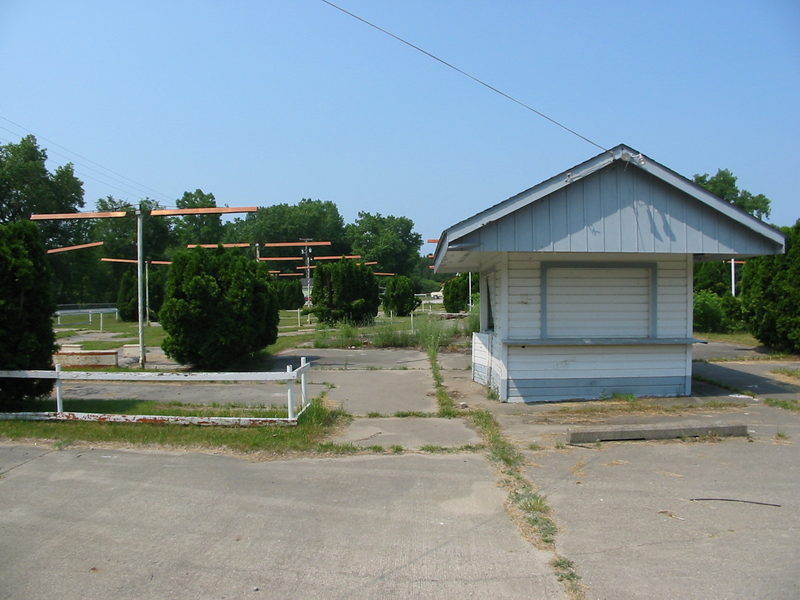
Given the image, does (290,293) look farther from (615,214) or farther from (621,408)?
(621,408)

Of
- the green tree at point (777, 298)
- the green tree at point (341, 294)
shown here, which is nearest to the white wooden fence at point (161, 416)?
the green tree at point (777, 298)

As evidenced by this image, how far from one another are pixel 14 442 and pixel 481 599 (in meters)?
6.51

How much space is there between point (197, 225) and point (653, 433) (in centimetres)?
8694

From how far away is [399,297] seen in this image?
129ft

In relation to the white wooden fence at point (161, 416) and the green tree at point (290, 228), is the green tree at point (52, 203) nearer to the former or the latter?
the green tree at point (290, 228)

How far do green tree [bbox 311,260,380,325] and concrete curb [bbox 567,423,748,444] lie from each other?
21935 millimetres

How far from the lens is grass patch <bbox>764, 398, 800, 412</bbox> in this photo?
29.8 ft

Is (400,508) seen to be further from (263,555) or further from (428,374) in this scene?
(428,374)

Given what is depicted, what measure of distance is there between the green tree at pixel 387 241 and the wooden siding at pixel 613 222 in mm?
76094

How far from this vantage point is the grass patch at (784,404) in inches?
357

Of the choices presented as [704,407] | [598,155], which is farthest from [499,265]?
[704,407]

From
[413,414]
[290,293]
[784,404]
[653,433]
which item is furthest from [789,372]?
[290,293]

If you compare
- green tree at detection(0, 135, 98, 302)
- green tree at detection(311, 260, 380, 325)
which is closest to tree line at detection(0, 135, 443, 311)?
green tree at detection(0, 135, 98, 302)

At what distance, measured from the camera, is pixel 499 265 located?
33.7ft
